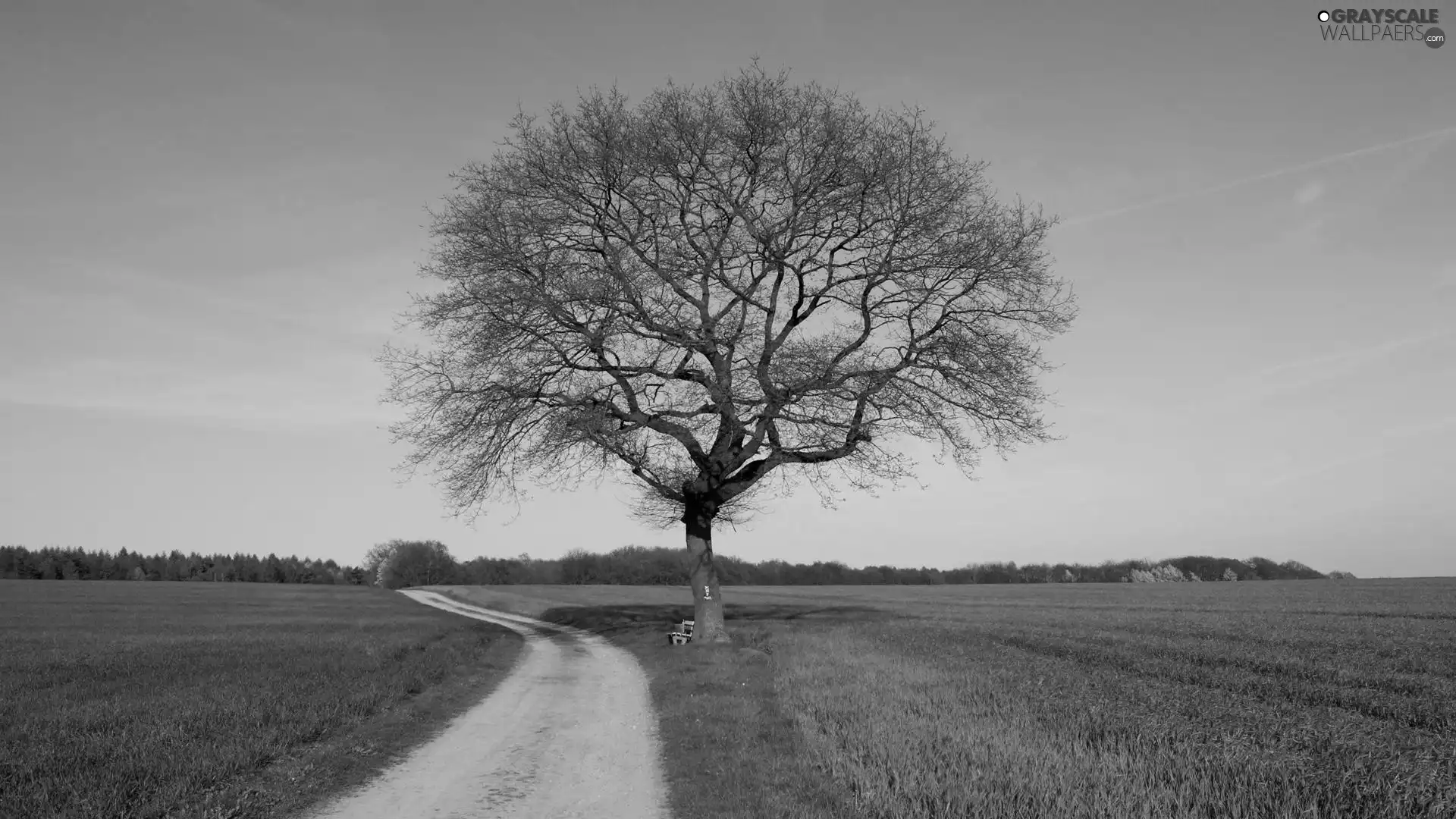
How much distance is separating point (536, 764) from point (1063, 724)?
23.7 feet

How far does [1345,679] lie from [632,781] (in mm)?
14599

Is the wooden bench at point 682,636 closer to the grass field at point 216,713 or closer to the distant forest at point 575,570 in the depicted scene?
the grass field at point 216,713

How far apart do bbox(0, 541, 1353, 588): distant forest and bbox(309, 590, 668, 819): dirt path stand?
107m

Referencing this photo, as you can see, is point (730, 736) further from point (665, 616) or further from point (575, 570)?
point (575, 570)

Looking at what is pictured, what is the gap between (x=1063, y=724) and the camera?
36.9 ft

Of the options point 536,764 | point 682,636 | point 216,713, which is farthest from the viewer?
point 682,636

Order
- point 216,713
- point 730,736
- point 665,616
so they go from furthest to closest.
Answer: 1. point 665,616
2. point 216,713
3. point 730,736

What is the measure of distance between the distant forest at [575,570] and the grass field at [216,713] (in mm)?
99209

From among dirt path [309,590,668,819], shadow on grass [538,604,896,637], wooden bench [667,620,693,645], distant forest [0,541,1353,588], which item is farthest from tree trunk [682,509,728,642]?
distant forest [0,541,1353,588]

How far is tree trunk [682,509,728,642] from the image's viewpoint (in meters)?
24.6

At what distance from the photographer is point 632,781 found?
397 inches

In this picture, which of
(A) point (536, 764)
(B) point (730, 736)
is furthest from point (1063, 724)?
(A) point (536, 764)

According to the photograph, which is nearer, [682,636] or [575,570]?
[682,636]

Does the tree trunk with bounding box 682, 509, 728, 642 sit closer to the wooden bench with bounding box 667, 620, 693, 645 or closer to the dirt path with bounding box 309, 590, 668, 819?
the wooden bench with bounding box 667, 620, 693, 645
